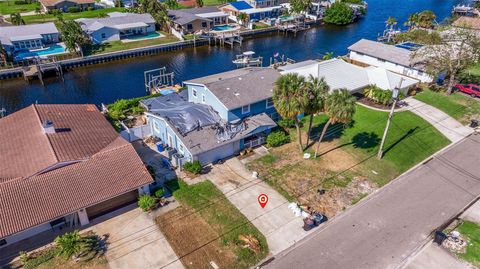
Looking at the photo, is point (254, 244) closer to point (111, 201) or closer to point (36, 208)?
point (111, 201)

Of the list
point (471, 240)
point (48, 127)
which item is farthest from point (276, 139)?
point (48, 127)

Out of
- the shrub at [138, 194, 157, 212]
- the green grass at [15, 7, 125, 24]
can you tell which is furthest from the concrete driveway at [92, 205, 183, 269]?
the green grass at [15, 7, 125, 24]

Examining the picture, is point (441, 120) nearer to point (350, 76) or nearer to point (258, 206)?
point (350, 76)

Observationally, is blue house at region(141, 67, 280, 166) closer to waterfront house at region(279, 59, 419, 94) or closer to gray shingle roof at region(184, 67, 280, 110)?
gray shingle roof at region(184, 67, 280, 110)

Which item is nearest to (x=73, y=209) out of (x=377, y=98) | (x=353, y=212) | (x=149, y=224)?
(x=149, y=224)

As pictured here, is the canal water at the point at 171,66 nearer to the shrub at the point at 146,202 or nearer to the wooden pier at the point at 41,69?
the wooden pier at the point at 41,69
